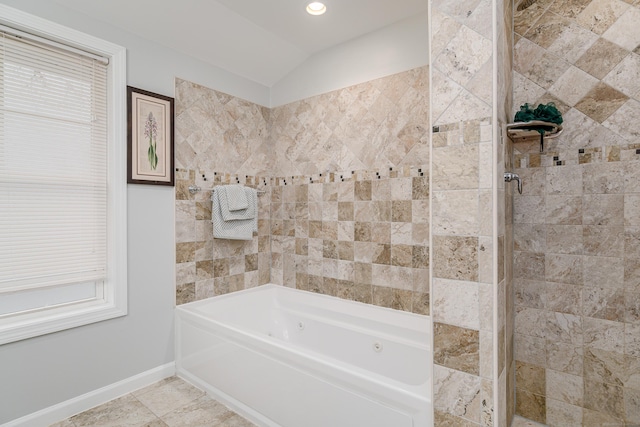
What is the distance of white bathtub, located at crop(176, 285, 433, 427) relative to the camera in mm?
1456

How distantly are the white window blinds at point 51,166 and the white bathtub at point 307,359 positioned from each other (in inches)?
34.6

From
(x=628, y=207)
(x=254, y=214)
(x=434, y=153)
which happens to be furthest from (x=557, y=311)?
(x=254, y=214)

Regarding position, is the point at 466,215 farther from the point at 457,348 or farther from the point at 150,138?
the point at 150,138

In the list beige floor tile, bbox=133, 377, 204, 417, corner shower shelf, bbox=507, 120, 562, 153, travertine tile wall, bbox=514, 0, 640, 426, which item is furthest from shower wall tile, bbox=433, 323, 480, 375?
beige floor tile, bbox=133, 377, 204, 417

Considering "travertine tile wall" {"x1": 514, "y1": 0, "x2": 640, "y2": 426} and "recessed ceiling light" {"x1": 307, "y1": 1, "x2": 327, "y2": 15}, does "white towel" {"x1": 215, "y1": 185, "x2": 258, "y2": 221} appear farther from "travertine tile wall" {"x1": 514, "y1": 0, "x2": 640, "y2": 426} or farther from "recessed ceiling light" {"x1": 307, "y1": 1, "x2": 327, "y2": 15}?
"travertine tile wall" {"x1": 514, "y1": 0, "x2": 640, "y2": 426}

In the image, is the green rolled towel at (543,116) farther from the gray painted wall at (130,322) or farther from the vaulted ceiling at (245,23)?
the gray painted wall at (130,322)

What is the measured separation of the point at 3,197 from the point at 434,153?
7.59 ft

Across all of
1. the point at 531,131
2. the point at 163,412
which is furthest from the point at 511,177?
the point at 163,412

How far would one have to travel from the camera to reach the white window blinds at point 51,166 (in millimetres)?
1845

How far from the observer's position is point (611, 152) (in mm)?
1680

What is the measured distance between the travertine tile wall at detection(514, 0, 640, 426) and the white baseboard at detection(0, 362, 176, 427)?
2.48m

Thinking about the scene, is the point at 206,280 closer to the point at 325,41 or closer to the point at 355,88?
the point at 355,88

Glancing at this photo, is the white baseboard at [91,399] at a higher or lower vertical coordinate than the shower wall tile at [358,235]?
lower

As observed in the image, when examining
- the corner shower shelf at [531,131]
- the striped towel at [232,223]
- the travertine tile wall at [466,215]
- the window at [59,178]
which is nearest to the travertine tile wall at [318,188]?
the striped towel at [232,223]
